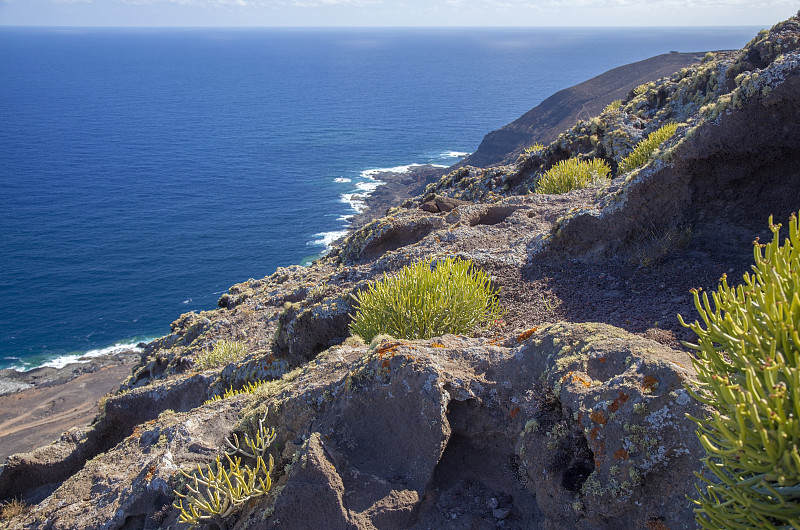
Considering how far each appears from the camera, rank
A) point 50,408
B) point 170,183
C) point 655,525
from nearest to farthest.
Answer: point 655,525
point 50,408
point 170,183

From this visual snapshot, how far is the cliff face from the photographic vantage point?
13.4ft

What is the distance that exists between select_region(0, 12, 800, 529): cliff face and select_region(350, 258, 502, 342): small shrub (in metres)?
0.47

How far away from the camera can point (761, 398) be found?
2.58 m

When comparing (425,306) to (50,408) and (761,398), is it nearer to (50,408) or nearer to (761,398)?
(761,398)

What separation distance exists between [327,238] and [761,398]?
187ft

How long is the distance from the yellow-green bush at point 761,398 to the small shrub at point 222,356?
11.4m

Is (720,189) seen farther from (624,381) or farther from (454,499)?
(454,499)

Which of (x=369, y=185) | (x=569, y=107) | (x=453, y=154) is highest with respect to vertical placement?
(x=569, y=107)

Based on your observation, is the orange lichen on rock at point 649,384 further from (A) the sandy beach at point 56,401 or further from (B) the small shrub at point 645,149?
(A) the sandy beach at point 56,401

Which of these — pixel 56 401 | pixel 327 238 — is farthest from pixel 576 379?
pixel 327 238

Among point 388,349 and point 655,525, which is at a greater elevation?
point 388,349

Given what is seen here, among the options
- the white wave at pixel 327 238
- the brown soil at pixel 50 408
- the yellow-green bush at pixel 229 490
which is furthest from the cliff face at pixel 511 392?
the white wave at pixel 327 238

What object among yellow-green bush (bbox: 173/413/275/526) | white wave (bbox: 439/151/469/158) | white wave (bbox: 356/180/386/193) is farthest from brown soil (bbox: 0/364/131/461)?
white wave (bbox: 439/151/469/158)

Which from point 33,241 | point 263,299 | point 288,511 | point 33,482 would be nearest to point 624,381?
point 288,511
